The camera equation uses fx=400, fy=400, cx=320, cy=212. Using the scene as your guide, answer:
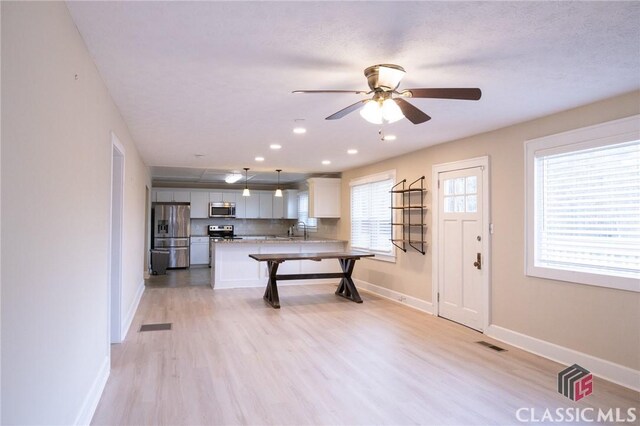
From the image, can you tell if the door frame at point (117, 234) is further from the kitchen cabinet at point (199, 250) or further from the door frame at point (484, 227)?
the kitchen cabinet at point (199, 250)

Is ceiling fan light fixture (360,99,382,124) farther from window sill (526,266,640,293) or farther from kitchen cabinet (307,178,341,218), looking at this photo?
kitchen cabinet (307,178,341,218)

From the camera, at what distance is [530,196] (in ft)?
13.2

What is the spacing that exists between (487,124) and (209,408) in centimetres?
373

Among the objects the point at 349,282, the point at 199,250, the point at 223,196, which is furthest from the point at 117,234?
the point at 223,196

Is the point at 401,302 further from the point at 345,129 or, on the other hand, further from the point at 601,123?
the point at 601,123

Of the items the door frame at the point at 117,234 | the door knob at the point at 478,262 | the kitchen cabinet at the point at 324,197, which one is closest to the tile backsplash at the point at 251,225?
the kitchen cabinet at the point at 324,197

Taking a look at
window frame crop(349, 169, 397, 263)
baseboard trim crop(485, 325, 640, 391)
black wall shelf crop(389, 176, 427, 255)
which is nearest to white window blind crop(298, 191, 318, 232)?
window frame crop(349, 169, 397, 263)

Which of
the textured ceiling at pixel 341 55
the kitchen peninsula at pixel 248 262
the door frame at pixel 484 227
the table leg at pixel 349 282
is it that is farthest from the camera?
the kitchen peninsula at pixel 248 262

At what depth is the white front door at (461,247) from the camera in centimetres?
472

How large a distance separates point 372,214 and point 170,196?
232 inches

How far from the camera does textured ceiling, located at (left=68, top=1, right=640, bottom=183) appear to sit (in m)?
2.00

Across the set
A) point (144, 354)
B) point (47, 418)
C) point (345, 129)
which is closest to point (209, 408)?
point (47, 418)

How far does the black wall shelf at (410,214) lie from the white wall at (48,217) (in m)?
4.19

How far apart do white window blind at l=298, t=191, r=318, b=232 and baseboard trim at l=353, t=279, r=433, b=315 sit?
8.22 feet
